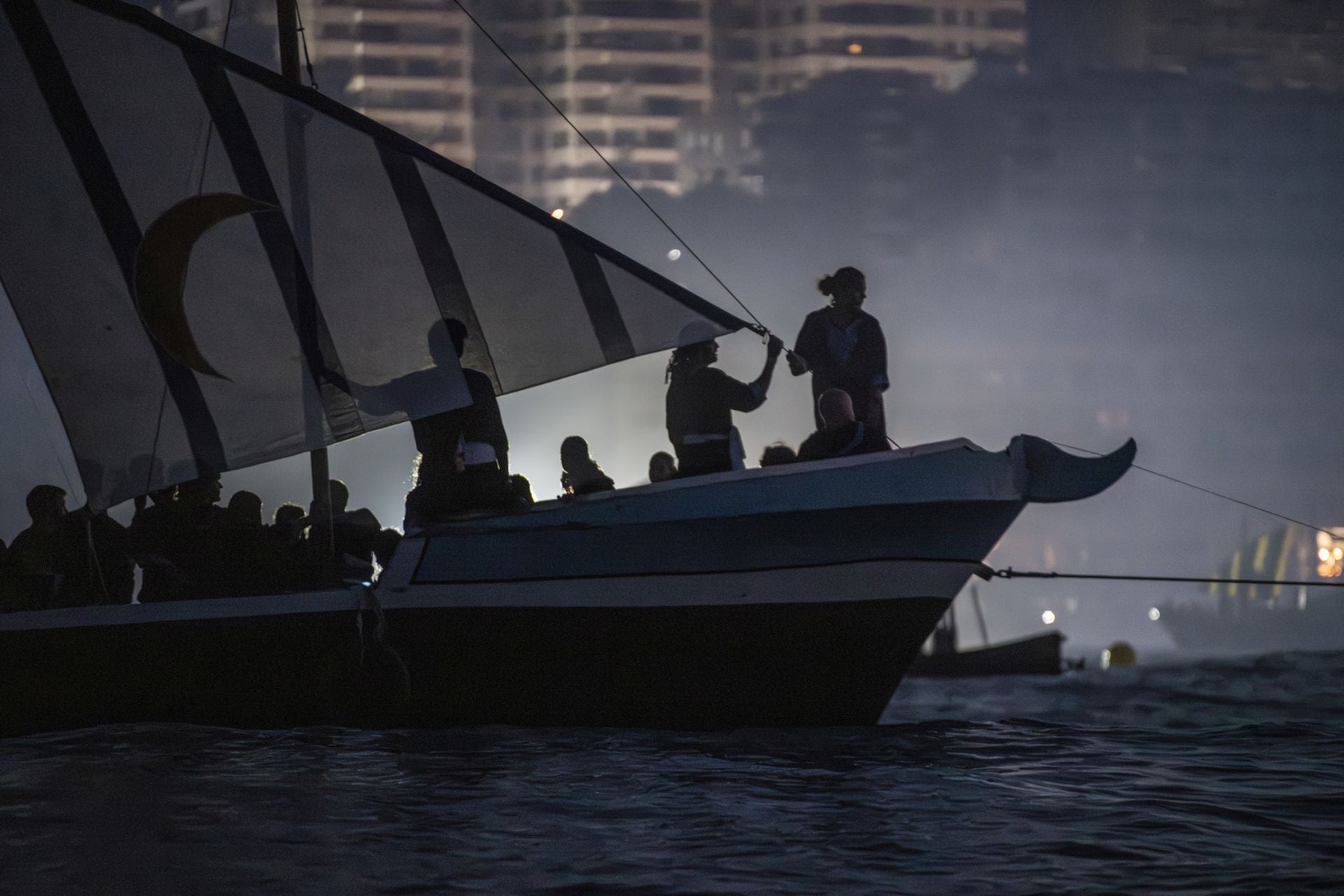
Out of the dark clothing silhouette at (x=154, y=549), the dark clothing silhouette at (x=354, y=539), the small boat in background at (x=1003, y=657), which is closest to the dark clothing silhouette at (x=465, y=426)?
the dark clothing silhouette at (x=354, y=539)

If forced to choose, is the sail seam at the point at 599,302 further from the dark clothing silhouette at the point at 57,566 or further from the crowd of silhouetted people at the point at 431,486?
the dark clothing silhouette at the point at 57,566

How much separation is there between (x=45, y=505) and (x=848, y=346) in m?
6.08

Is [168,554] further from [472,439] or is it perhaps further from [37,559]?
Result: [472,439]

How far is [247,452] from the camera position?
36.3 ft

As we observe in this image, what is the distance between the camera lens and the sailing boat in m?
10.0

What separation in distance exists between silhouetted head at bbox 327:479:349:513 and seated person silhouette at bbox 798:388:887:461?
4513mm

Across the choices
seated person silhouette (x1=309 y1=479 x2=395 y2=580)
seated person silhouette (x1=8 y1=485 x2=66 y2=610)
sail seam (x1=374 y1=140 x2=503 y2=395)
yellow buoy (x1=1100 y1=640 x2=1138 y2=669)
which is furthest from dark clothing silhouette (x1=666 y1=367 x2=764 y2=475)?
yellow buoy (x1=1100 y1=640 x2=1138 y2=669)

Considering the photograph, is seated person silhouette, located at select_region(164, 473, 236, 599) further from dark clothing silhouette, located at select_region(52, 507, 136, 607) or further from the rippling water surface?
the rippling water surface

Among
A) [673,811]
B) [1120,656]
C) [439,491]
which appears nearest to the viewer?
[673,811]

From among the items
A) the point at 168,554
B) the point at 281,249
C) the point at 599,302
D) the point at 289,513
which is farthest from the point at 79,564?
the point at 599,302

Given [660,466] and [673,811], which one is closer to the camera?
[673,811]

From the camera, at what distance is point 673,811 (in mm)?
7410

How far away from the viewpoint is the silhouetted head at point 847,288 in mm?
10906

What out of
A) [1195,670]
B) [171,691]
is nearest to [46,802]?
[171,691]
